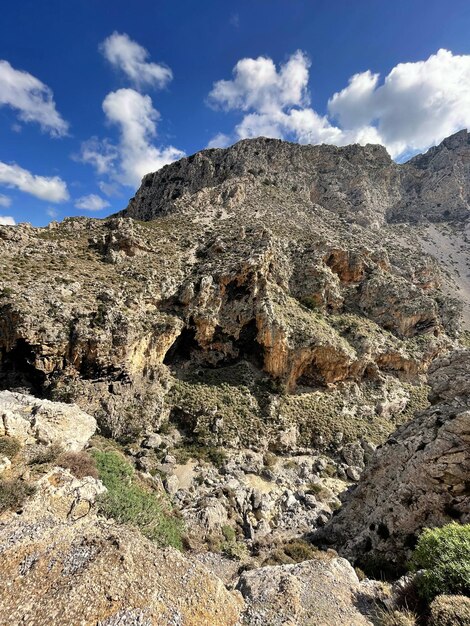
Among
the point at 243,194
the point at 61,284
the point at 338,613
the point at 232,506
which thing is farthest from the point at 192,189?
the point at 338,613

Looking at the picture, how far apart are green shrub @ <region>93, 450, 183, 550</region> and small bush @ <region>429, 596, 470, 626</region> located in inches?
380

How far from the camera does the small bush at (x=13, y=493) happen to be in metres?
9.73

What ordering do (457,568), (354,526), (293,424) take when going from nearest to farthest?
(457,568), (354,526), (293,424)

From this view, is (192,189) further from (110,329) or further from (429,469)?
(429,469)

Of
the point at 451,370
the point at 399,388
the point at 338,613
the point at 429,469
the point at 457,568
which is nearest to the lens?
the point at 457,568

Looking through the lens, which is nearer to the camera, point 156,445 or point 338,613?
point 338,613

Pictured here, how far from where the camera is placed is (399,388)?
3447 centimetres

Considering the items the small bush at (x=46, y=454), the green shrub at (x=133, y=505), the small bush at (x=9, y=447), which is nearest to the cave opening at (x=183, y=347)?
the green shrub at (x=133, y=505)

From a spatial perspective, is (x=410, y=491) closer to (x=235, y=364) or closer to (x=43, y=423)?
(x=43, y=423)

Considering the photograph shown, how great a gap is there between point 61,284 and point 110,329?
738 centimetres

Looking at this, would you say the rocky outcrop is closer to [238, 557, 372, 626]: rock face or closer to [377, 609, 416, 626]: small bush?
[238, 557, 372, 626]: rock face

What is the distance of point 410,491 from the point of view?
517 inches

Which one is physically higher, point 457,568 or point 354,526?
point 457,568

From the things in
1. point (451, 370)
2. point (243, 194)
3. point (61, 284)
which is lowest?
point (451, 370)
